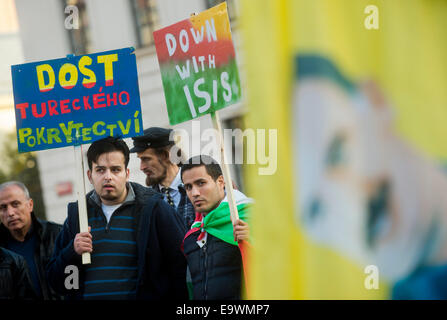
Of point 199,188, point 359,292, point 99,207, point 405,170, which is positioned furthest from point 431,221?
point 99,207

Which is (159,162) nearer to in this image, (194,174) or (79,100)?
(79,100)

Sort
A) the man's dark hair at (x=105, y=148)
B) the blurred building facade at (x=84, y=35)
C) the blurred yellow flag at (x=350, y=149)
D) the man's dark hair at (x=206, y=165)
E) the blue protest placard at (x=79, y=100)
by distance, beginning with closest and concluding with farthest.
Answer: the blurred yellow flag at (x=350, y=149) < the man's dark hair at (x=206, y=165) < the man's dark hair at (x=105, y=148) < the blue protest placard at (x=79, y=100) < the blurred building facade at (x=84, y=35)

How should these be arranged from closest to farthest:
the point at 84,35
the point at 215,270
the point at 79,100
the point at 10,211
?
the point at 215,270, the point at 79,100, the point at 10,211, the point at 84,35

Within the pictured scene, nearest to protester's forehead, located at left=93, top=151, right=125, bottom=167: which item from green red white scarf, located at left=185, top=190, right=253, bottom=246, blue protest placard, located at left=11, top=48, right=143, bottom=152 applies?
blue protest placard, located at left=11, top=48, right=143, bottom=152

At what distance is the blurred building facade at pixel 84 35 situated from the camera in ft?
36.1

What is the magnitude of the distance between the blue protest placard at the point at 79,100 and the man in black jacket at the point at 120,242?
0.13 m

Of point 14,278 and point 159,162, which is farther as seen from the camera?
point 159,162

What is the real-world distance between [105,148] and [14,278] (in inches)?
40.5

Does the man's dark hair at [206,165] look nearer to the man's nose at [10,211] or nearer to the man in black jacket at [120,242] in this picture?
the man in black jacket at [120,242]

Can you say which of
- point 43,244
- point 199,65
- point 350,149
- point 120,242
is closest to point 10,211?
point 43,244

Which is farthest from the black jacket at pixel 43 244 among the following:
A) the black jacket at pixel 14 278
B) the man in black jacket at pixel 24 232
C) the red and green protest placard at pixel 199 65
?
the red and green protest placard at pixel 199 65

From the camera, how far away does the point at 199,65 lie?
3.94 meters

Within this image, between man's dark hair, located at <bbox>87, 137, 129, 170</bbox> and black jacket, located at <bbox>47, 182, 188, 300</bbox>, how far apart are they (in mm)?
244

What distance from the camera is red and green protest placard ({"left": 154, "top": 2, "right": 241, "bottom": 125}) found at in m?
3.86
